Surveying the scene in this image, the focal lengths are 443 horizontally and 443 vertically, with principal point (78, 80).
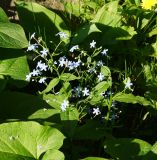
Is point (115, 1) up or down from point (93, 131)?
up

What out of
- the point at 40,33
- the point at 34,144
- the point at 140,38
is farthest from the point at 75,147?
the point at 140,38

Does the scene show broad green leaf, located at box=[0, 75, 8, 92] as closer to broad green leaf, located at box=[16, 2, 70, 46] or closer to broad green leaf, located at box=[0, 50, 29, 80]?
broad green leaf, located at box=[0, 50, 29, 80]

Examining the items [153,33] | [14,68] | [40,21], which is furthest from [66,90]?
[153,33]

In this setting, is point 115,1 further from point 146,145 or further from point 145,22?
point 146,145

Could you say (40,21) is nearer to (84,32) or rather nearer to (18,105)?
(84,32)

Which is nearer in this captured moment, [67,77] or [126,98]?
[67,77]

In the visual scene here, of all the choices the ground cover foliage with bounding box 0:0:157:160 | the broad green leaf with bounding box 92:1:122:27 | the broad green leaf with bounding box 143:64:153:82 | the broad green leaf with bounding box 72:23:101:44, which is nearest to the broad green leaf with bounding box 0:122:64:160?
the ground cover foliage with bounding box 0:0:157:160
